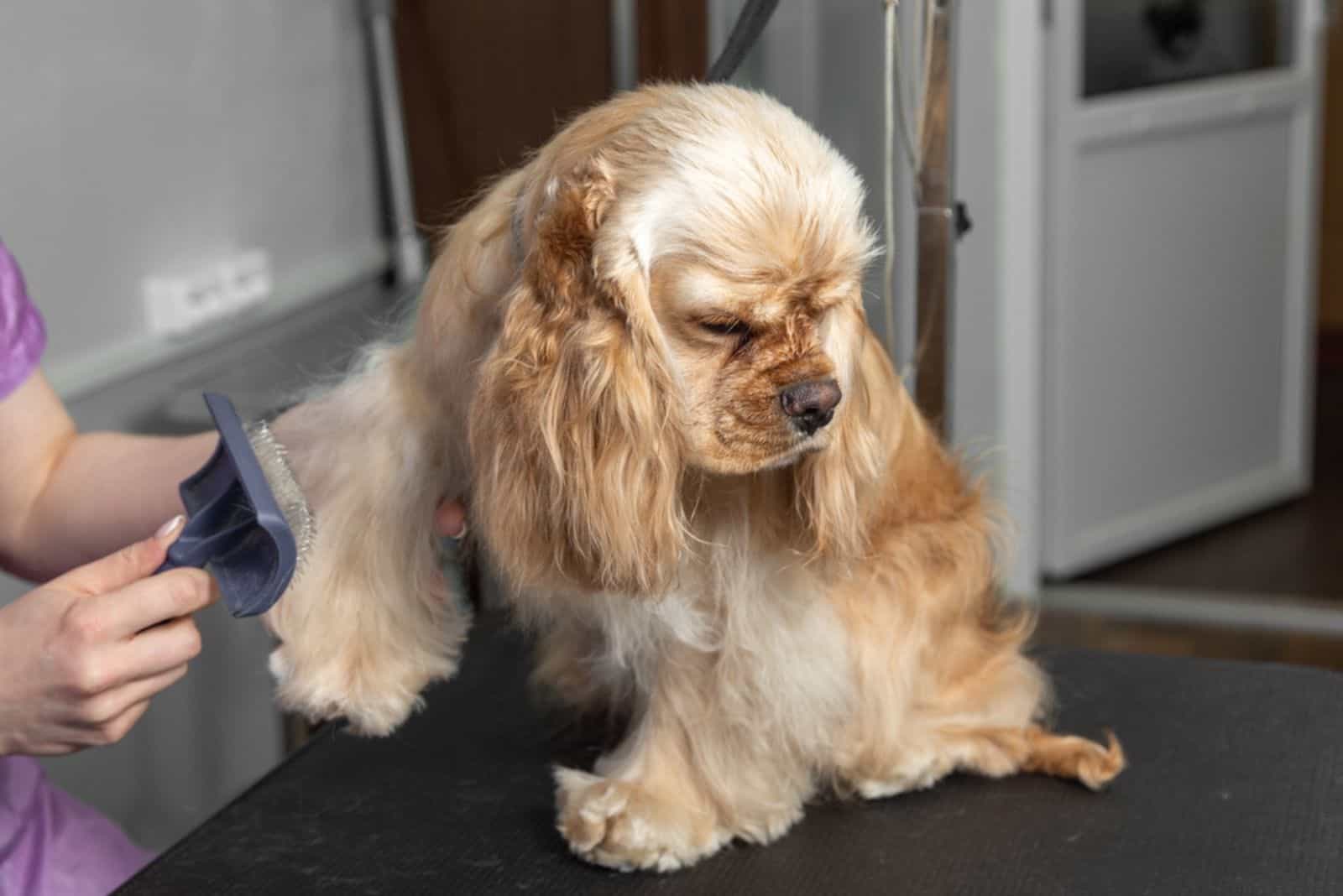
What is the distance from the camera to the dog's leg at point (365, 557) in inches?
39.8

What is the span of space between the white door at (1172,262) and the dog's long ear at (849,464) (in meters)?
1.73

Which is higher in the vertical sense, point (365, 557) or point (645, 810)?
point (365, 557)

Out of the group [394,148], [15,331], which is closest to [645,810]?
[15,331]

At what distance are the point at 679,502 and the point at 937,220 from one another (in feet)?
1.32

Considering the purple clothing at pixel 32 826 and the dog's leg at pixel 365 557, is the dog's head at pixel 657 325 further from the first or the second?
the purple clothing at pixel 32 826

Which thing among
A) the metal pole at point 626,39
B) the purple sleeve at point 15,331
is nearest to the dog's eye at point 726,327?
the purple sleeve at point 15,331

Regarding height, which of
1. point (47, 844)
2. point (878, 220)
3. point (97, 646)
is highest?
point (878, 220)

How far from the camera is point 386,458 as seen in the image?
101cm

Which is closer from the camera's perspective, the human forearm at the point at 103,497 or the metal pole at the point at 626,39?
the human forearm at the point at 103,497

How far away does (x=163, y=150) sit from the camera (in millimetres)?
2029

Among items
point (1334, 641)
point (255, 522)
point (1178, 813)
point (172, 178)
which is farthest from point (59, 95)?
point (1334, 641)

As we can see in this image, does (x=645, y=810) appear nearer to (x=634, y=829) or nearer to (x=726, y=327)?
(x=634, y=829)

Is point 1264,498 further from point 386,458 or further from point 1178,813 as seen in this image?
point 386,458

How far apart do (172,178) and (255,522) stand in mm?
1334
